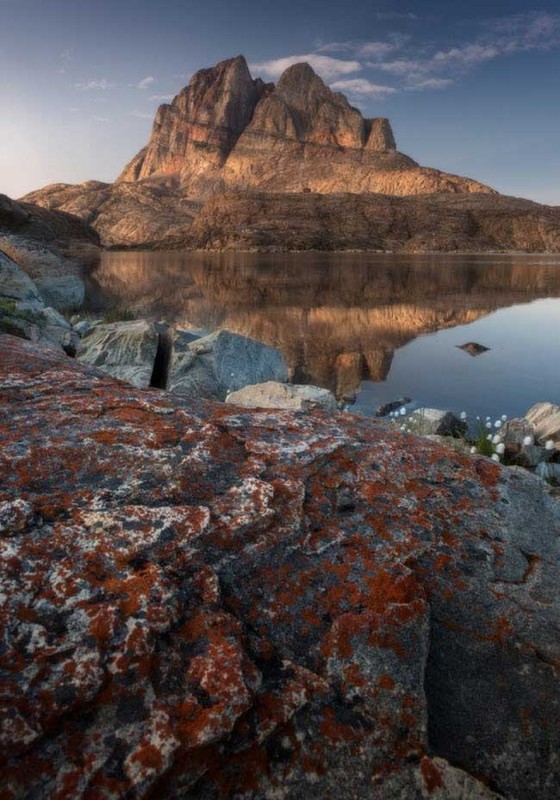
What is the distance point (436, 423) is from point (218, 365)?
4.55m

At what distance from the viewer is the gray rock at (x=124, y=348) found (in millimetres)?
10648

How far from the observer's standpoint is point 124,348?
1100cm

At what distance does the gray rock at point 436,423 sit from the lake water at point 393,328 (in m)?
1.98

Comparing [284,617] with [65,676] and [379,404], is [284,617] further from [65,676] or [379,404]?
[379,404]

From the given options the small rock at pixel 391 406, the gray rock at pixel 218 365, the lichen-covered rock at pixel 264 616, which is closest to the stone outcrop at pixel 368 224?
the gray rock at pixel 218 365

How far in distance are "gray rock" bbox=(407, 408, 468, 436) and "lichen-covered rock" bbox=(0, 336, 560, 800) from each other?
259 inches

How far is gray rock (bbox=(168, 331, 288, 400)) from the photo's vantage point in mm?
9844

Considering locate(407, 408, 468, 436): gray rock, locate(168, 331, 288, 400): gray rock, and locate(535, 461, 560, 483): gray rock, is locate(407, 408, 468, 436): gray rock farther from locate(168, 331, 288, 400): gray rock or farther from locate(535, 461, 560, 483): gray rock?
locate(168, 331, 288, 400): gray rock

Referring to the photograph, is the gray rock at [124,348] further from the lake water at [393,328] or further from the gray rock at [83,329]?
the lake water at [393,328]

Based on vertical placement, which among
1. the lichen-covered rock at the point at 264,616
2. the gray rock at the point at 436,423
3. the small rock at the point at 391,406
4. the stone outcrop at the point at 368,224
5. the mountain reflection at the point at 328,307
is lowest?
the small rock at the point at 391,406

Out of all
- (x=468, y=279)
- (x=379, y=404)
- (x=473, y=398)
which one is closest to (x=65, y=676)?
(x=379, y=404)

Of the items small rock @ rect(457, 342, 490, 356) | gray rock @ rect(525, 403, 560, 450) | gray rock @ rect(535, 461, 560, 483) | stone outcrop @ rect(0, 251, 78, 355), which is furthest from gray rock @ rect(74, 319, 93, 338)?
gray rock @ rect(535, 461, 560, 483)

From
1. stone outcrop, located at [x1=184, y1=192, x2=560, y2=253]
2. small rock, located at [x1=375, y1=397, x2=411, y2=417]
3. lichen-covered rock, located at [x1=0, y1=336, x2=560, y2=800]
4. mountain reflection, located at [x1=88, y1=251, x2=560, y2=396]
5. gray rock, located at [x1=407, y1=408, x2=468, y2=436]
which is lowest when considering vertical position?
small rock, located at [x1=375, y1=397, x2=411, y2=417]

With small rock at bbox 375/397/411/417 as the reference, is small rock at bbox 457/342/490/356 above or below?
above
